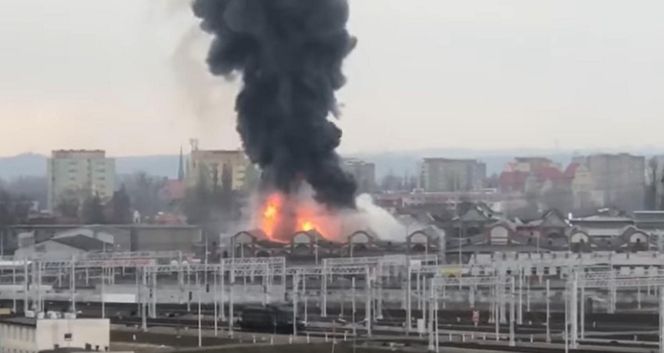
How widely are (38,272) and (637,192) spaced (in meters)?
106

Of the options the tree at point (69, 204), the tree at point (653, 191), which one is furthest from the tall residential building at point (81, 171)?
the tree at point (653, 191)

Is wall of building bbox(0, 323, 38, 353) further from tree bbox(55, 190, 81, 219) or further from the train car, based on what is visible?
tree bbox(55, 190, 81, 219)

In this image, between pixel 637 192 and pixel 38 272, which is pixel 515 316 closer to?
pixel 38 272

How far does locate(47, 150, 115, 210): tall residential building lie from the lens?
178250 mm

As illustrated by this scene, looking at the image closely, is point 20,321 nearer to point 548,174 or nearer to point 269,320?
point 269,320

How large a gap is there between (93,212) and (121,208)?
5.76 meters

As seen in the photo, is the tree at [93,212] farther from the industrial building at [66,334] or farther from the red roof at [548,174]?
the industrial building at [66,334]

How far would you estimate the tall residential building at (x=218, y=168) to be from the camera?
14438 cm

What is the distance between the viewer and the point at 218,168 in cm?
15875

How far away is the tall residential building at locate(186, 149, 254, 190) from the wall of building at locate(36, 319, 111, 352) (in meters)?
91.1

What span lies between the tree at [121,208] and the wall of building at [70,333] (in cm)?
9351

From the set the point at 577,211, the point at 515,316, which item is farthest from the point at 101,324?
the point at 577,211

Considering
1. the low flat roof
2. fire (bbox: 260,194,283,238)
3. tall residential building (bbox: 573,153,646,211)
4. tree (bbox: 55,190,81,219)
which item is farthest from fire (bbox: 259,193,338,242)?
tall residential building (bbox: 573,153,646,211)

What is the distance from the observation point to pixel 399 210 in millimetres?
133625
